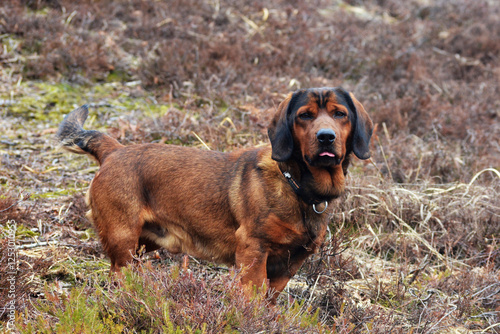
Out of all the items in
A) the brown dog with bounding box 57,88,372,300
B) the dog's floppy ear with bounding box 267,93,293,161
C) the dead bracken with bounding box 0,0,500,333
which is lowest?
the dead bracken with bounding box 0,0,500,333

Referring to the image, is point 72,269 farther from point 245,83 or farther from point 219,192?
point 245,83

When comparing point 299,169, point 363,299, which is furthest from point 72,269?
point 363,299

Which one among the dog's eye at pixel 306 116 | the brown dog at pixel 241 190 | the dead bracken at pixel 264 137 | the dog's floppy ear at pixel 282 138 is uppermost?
the dog's eye at pixel 306 116

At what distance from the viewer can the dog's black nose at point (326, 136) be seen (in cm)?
331

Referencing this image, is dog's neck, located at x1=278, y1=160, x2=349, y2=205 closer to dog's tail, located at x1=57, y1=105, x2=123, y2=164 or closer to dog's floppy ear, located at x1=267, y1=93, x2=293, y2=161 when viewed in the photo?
dog's floppy ear, located at x1=267, y1=93, x2=293, y2=161

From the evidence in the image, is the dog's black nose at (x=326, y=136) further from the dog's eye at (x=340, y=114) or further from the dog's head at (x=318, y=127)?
the dog's eye at (x=340, y=114)

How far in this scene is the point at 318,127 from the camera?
3.42 metres

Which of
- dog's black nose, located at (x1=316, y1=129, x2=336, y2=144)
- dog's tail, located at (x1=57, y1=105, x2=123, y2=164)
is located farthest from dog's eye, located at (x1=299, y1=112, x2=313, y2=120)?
dog's tail, located at (x1=57, y1=105, x2=123, y2=164)

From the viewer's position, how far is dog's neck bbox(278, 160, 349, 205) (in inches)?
144

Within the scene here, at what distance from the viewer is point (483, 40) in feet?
34.6

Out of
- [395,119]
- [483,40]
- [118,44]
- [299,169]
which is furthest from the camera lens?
[483,40]

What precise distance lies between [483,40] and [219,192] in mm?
8962

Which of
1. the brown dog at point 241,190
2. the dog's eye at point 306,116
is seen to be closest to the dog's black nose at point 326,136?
the brown dog at point 241,190

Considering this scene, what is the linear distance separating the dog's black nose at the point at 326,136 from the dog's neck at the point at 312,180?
35 cm
